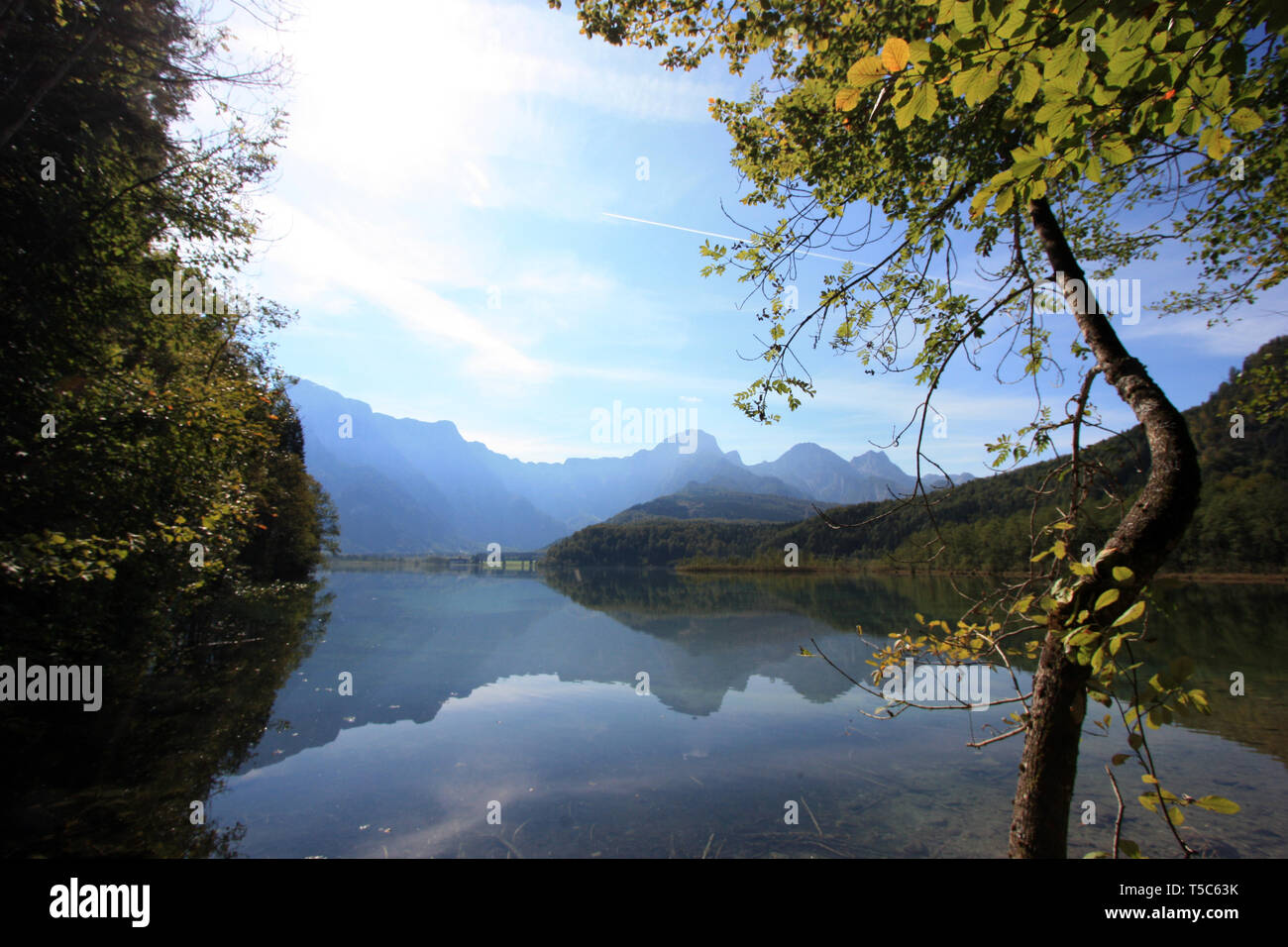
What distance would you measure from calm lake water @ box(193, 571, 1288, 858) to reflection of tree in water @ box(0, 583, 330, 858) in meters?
0.57

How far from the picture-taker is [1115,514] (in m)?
7.34

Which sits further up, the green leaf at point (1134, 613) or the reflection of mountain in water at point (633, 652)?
the green leaf at point (1134, 613)

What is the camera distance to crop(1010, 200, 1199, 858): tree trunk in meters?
2.47

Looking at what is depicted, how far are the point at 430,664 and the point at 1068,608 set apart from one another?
73.2ft

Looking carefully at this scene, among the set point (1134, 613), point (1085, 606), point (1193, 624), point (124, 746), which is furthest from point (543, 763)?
point (1193, 624)

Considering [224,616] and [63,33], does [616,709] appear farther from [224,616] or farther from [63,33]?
[224,616]

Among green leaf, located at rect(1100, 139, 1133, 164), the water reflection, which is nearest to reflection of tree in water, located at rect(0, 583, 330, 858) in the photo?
the water reflection

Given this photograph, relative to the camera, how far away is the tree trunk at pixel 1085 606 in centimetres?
247

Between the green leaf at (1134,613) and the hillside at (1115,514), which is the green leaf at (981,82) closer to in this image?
the hillside at (1115,514)

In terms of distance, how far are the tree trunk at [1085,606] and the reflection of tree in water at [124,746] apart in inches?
367

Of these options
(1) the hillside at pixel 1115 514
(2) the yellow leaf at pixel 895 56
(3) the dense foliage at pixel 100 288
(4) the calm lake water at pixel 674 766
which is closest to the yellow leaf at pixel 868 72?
(2) the yellow leaf at pixel 895 56

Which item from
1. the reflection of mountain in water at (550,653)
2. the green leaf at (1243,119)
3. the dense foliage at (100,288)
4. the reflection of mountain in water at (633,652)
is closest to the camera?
the green leaf at (1243,119)

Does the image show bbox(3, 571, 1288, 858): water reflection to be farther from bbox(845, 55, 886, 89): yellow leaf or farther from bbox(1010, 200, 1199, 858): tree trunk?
bbox(845, 55, 886, 89): yellow leaf
